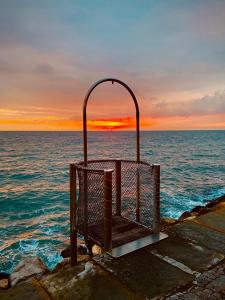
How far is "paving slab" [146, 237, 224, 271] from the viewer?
4734 millimetres

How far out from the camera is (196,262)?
4773 millimetres

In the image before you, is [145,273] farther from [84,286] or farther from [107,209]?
[107,209]

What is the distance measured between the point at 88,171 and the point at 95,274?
1995 millimetres

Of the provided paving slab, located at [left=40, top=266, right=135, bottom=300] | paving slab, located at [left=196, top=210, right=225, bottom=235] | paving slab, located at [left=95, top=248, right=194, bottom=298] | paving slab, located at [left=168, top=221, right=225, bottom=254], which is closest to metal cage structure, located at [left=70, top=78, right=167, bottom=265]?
paving slab, located at [left=95, top=248, right=194, bottom=298]

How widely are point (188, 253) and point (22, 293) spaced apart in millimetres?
3087

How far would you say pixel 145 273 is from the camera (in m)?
4.44

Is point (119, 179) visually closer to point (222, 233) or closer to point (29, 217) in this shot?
point (222, 233)

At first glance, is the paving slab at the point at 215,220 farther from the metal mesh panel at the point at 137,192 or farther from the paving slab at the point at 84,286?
the paving slab at the point at 84,286

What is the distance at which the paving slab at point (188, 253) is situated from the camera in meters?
4.73

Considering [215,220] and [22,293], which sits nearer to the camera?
[22,293]

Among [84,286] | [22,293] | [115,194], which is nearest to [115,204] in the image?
[115,194]

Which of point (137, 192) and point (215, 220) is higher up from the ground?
point (137, 192)

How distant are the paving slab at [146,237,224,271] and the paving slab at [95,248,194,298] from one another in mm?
301

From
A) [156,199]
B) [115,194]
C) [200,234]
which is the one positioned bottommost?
[200,234]
